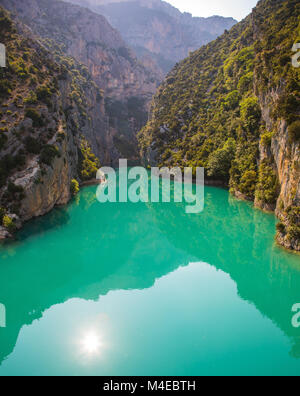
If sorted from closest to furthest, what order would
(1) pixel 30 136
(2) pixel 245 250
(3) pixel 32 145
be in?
(2) pixel 245 250 → (3) pixel 32 145 → (1) pixel 30 136

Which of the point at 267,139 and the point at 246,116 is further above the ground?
the point at 246,116

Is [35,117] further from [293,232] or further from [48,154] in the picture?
[293,232]

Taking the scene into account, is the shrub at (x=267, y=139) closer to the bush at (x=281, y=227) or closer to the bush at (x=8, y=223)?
the bush at (x=281, y=227)

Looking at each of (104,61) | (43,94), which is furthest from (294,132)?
(104,61)

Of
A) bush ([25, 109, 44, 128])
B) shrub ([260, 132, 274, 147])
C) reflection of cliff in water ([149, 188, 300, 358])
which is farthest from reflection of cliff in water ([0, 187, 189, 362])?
shrub ([260, 132, 274, 147])
